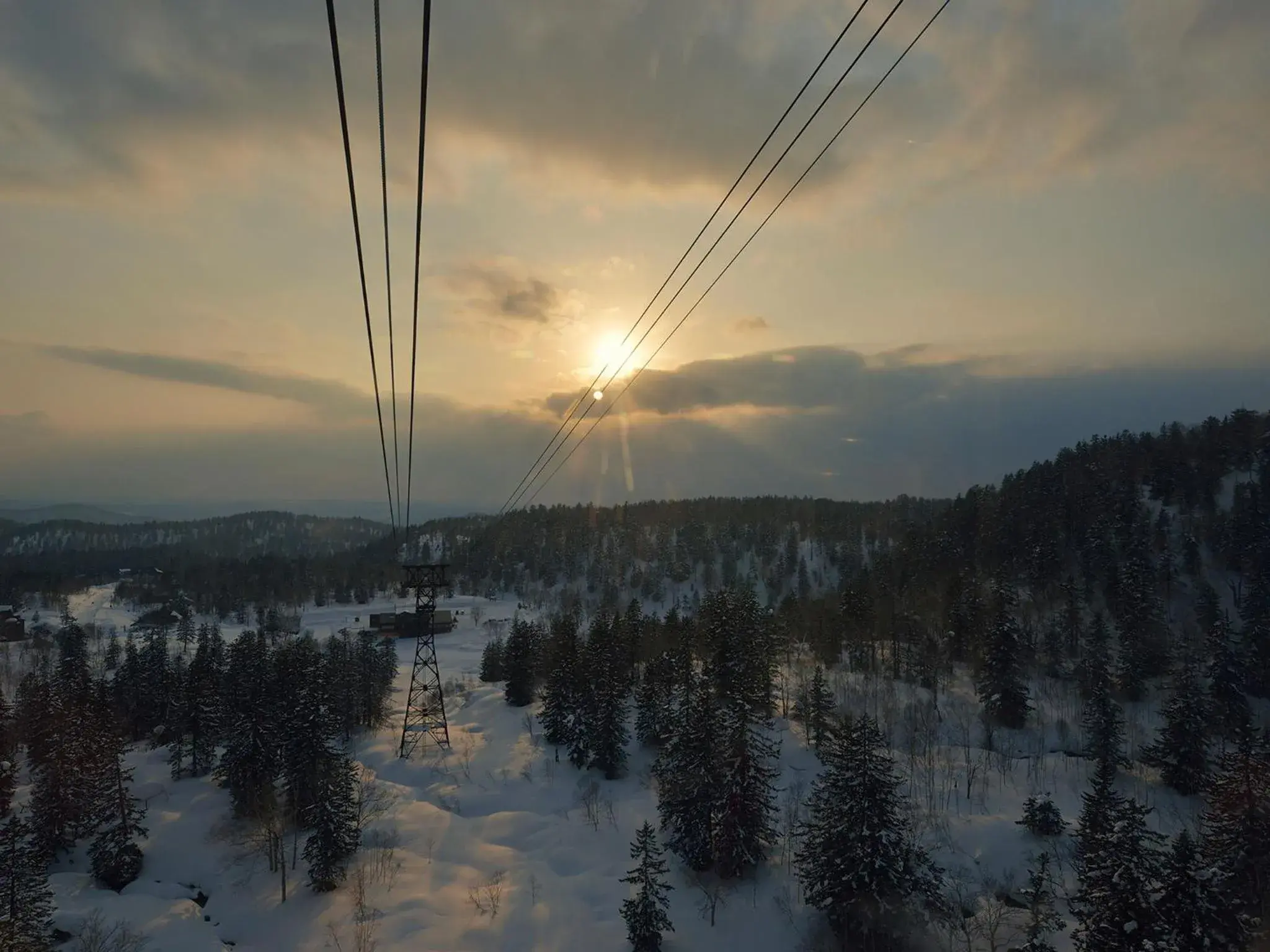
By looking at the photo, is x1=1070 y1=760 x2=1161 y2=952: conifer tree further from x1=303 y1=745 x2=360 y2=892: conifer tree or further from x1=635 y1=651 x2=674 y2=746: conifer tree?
x1=635 y1=651 x2=674 y2=746: conifer tree

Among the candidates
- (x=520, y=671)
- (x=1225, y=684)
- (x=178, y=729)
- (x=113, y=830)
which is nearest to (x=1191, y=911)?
(x=113, y=830)

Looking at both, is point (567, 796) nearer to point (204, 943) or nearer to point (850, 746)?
point (204, 943)

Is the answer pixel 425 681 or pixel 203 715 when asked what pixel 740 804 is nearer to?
pixel 203 715

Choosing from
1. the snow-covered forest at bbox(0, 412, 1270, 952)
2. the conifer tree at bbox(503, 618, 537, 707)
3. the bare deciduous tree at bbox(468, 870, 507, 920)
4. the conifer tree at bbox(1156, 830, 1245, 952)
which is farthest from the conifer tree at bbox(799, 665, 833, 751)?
the conifer tree at bbox(1156, 830, 1245, 952)

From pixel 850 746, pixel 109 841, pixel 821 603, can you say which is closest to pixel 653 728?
pixel 850 746

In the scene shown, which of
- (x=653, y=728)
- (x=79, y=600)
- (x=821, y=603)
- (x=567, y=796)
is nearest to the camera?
(x=567, y=796)

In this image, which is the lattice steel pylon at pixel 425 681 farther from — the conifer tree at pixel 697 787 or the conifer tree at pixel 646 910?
the conifer tree at pixel 646 910
